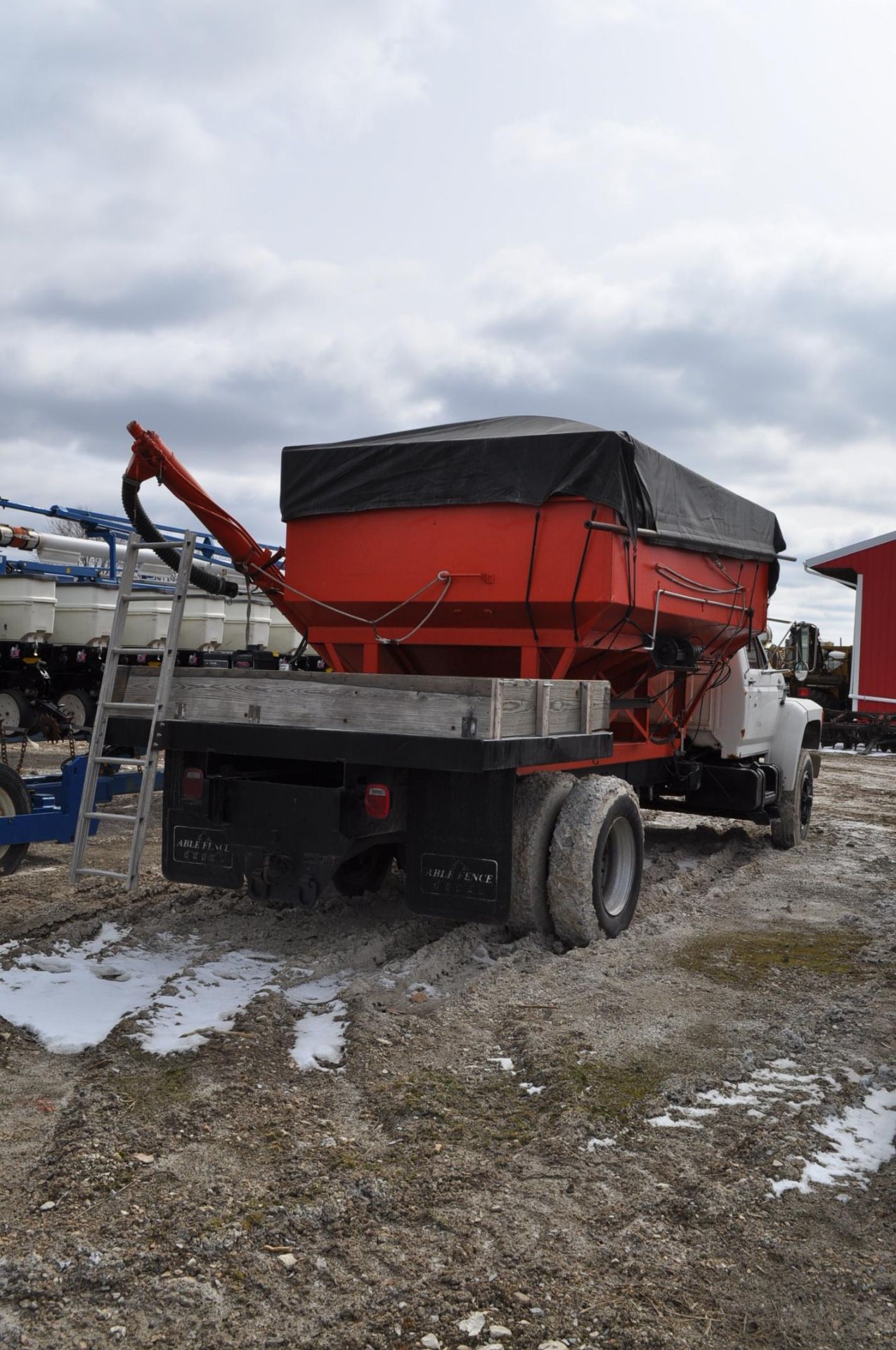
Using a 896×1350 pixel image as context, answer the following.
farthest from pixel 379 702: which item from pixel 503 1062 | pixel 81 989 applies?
pixel 81 989

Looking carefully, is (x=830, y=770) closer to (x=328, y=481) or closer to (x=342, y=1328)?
(x=328, y=481)

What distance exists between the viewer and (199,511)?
324 inches

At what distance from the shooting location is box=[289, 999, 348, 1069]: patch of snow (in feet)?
14.8

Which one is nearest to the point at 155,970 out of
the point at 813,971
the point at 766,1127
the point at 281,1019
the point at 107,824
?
the point at 281,1019

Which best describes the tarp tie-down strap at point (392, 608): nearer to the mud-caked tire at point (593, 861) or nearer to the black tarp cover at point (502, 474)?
the black tarp cover at point (502, 474)

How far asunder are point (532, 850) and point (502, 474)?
86.9 inches

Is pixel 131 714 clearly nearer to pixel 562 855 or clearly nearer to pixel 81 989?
pixel 81 989

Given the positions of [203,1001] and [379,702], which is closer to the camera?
[203,1001]

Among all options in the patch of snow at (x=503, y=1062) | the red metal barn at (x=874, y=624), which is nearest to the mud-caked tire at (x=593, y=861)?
the patch of snow at (x=503, y=1062)

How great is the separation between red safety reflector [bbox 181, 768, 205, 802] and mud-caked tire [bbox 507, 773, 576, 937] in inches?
65.5

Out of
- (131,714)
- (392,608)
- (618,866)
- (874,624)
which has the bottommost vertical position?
(618,866)

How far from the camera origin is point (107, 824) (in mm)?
10711

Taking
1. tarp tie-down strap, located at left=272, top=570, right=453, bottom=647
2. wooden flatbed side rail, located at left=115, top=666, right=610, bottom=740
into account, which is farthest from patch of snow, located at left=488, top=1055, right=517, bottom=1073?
tarp tie-down strap, located at left=272, top=570, right=453, bottom=647

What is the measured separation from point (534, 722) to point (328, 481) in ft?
7.88
